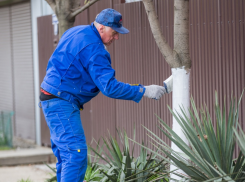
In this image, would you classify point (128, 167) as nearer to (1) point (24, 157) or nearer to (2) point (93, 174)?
(2) point (93, 174)

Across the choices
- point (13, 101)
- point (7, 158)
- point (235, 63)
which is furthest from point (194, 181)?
point (13, 101)

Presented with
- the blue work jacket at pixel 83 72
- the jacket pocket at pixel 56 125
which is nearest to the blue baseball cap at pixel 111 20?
the blue work jacket at pixel 83 72

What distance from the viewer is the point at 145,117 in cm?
680

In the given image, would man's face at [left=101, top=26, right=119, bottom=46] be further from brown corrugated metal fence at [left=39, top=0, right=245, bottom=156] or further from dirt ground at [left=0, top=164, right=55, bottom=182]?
dirt ground at [left=0, top=164, right=55, bottom=182]

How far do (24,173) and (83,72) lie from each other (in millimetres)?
4115

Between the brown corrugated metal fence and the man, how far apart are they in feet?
5.85

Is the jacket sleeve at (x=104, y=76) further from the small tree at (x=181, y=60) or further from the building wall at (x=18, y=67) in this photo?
the building wall at (x=18, y=67)

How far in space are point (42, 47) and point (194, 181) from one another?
6873 millimetres

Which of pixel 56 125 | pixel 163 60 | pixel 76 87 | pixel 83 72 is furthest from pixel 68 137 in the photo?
pixel 163 60

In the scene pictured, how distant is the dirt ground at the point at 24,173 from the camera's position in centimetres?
693

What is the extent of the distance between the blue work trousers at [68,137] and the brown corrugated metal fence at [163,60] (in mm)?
2394

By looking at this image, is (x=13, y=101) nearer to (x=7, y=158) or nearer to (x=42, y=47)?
(x=42, y=47)

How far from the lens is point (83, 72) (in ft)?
13.1

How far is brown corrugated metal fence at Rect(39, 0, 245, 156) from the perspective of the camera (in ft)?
18.0
